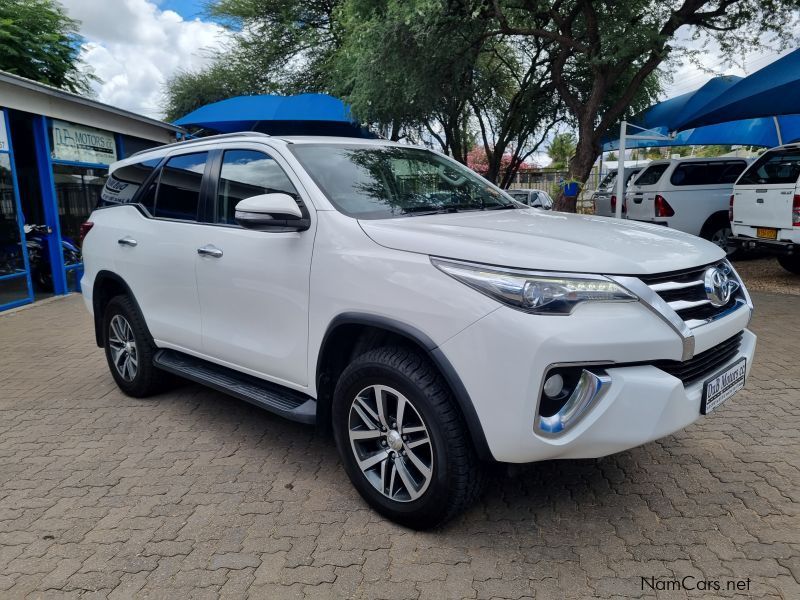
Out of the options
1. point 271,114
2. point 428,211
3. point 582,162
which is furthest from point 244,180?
point 582,162

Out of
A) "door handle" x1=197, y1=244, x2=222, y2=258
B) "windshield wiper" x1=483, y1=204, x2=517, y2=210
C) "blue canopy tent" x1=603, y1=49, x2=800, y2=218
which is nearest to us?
"door handle" x1=197, y1=244, x2=222, y2=258

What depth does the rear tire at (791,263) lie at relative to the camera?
930 cm

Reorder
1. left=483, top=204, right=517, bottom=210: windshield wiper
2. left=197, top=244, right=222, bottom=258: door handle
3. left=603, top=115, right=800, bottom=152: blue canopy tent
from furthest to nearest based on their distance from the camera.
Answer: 1. left=603, top=115, right=800, bottom=152: blue canopy tent
2. left=483, top=204, right=517, bottom=210: windshield wiper
3. left=197, top=244, right=222, bottom=258: door handle

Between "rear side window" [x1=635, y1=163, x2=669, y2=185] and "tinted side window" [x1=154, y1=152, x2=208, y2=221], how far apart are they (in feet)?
31.0

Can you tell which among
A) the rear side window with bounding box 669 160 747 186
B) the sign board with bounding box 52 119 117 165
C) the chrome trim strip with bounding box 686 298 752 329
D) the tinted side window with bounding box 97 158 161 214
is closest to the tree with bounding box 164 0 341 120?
the sign board with bounding box 52 119 117 165

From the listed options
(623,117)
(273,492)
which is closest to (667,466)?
(273,492)

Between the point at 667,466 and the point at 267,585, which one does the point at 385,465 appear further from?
the point at 667,466

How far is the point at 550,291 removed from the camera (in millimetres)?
2254

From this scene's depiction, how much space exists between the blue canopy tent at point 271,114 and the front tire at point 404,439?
825 cm

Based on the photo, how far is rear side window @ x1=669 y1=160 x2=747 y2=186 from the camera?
A: 10672mm

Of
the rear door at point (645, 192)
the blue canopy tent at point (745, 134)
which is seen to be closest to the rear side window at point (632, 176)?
the rear door at point (645, 192)

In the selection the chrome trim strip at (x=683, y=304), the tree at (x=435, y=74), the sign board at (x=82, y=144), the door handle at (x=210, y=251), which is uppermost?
the tree at (x=435, y=74)

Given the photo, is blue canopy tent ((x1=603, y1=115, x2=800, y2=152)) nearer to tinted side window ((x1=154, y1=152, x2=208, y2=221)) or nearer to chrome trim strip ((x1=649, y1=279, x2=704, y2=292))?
tinted side window ((x1=154, y1=152, x2=208, y2=221))

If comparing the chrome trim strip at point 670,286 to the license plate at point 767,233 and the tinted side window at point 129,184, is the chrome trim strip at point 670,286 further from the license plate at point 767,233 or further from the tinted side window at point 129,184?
the license plate at point 767,233
